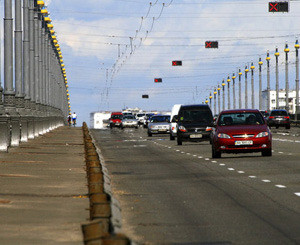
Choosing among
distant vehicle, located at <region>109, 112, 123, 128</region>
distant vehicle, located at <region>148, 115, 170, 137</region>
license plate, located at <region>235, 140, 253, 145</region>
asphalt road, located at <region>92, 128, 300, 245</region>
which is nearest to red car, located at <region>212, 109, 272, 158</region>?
license plate, located at <region>235, 140, 253, 145</region>

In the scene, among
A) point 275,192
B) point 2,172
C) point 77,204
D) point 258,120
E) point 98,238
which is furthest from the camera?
point 258,120

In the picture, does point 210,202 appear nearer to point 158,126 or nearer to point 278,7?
point 278,7

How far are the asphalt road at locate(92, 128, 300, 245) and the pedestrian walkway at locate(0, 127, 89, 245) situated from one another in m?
0.70

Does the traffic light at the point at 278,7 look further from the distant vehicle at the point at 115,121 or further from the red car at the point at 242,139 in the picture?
the distant vehicle at the point at 115,121

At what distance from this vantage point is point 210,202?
1447 cm

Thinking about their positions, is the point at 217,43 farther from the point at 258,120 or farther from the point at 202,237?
the point at 202,237

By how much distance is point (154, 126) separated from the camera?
6462 centimetres

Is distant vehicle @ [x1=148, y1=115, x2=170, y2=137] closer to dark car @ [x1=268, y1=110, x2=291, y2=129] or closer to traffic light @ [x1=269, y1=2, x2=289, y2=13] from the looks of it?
traffic light @ [x1=269, y1=2, x2=289, y2=13]

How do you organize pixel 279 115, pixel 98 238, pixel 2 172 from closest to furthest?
1. pixel 98 238
2. pixel 2 172
3. pixel 279 115

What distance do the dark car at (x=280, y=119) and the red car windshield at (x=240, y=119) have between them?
50.4 meters

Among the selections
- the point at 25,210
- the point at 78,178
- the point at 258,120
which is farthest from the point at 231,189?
the point at 258,120

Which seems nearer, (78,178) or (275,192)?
(275,192)

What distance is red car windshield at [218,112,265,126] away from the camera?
3000 cm

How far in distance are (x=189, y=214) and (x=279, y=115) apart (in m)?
69.2
